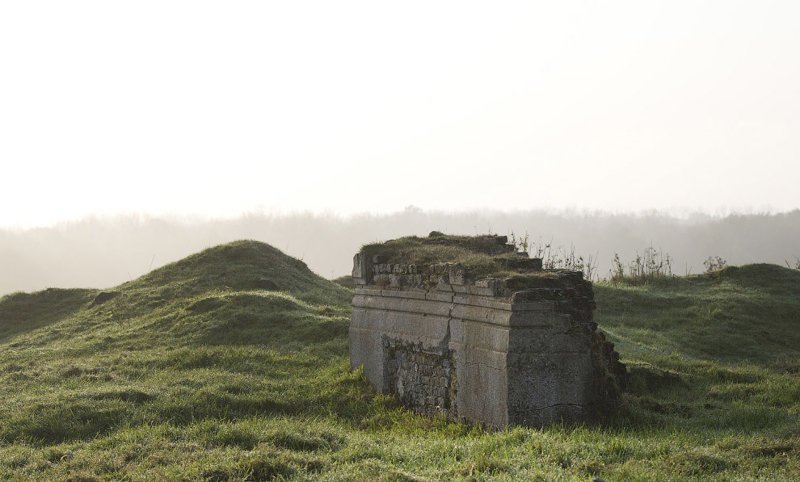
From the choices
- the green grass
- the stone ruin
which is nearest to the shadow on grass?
the green grass

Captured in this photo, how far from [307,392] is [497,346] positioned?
13.8ft

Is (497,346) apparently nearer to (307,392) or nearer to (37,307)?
(307,392)

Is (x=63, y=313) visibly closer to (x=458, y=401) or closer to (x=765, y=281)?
(x=458, y=401)

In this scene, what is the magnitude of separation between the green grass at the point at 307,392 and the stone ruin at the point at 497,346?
0.38 m

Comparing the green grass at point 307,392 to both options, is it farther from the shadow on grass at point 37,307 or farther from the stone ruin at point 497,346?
the stone ruin at point 497,346

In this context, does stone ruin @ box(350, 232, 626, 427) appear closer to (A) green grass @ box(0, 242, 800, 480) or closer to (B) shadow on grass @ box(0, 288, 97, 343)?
(A) green grass @ box(0, 242, 800, 480)

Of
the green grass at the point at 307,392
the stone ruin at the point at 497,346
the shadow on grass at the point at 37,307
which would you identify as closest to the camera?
the green grass at the point at 307,392

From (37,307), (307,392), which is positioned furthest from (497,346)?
(37,307)

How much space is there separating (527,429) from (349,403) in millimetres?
3931

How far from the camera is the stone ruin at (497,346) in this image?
31.6 ft

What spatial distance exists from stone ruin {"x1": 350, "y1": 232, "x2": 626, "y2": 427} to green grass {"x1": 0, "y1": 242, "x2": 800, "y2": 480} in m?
0.38

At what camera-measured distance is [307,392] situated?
42.7 feet

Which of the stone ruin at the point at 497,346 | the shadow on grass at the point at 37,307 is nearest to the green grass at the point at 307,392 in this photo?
the shadow on grass at the point at 37,307

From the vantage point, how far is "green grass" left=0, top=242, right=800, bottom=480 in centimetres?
797
